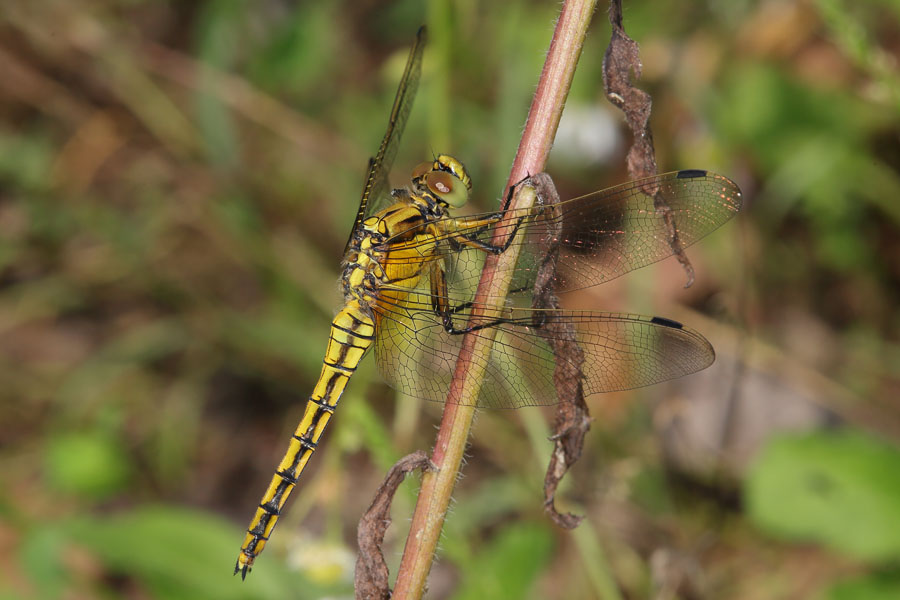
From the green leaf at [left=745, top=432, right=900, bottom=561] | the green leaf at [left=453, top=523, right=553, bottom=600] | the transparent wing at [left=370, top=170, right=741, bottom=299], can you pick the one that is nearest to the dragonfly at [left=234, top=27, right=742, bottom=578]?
the transparent wing at [left=370, top=170, right=741, bottom=299]

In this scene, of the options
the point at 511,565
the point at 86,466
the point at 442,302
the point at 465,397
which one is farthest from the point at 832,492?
the point at 86,466

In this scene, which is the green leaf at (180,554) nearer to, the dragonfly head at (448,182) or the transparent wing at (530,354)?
the transparent wing at (530,354)

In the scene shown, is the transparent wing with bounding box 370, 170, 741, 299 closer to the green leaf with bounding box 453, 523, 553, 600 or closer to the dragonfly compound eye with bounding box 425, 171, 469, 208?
the dragonfly compound eye with bounding box 425, 171, 469, 208

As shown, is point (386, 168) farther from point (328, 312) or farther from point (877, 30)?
point (877, 30)

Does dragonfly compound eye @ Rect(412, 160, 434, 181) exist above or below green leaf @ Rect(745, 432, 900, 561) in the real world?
above

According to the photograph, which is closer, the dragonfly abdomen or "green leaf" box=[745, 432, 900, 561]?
the dragonfly abdomen

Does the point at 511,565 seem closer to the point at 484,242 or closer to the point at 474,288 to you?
the point at 474,288
